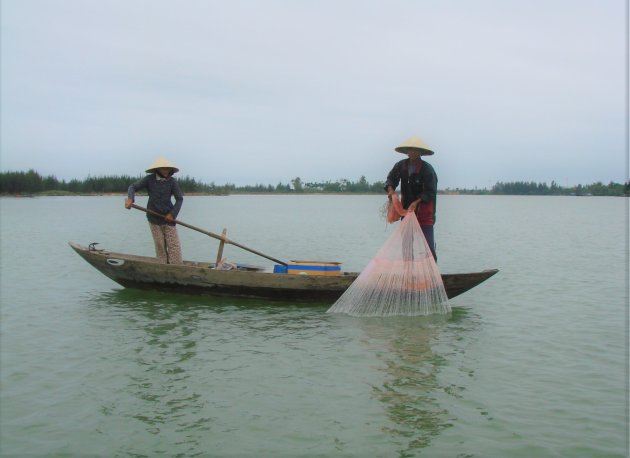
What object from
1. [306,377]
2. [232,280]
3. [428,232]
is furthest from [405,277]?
[232,280]

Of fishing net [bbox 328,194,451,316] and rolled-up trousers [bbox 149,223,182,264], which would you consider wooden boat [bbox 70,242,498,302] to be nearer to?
rolled-up trousers [bbox 149,223,182,264]

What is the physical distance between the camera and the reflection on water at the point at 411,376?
13.5 ft

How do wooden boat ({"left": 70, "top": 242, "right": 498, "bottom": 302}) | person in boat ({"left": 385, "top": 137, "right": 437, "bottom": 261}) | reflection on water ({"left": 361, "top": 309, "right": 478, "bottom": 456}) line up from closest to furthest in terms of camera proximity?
1. reflection on water ({"left": 361, "top": 309, "right": 478, "bottom": 456})
2. person in boat ({"left": 385, "top": 137, "right": 437, "bottom": 261})
3. wooden boat ({"left": 70, "top": 242, "right": 498, "bottom": 302})

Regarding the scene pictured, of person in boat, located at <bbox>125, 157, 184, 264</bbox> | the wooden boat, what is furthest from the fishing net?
person in boat, located at <bbox>125, 157, 184, 264</bbox>

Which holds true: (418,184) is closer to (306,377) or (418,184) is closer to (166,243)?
(306,377)

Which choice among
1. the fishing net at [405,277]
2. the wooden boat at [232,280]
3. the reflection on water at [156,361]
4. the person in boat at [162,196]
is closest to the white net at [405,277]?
the fishing net at [405,277]

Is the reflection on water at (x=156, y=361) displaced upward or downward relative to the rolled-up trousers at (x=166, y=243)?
downward

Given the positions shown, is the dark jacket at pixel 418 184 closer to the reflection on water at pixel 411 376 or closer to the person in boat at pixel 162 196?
the reflection on water at pixel 411 376

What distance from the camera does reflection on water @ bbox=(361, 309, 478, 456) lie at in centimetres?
412

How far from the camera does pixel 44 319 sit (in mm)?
7340

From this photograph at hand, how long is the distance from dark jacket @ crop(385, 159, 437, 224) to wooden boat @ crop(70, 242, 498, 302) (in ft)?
2.81

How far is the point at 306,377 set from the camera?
16.7 feet

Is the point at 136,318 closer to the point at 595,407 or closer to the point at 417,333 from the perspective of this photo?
the point at 417,333

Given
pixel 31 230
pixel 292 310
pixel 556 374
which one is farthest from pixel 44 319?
pixel 31 230
